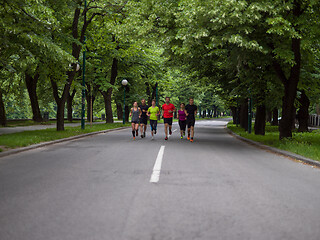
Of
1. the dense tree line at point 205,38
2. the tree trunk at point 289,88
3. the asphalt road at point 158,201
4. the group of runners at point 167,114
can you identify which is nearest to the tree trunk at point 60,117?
the dense tree line at point 205,38

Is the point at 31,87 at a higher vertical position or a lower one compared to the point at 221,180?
higher

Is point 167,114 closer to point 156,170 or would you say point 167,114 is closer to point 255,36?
point 255,36

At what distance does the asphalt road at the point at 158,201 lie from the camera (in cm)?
378

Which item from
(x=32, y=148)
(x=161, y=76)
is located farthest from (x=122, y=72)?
(x=32, y=148)

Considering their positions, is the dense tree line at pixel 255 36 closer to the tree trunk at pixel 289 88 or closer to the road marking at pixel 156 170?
the tree trunk at pixel 289 88

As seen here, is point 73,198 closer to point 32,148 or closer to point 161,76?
point 32,148

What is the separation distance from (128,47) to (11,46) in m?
15.8

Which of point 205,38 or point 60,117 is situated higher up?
point 205,38

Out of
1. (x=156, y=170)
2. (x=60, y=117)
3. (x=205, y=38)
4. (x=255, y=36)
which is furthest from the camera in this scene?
(x=60, y=117)

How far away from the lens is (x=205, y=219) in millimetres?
4199

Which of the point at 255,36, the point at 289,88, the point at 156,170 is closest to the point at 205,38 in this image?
the point at 255,36

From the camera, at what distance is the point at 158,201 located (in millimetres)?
5020

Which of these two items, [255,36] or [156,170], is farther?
[255,36]

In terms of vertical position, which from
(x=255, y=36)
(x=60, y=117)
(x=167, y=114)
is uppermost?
(x=255, y=36)
